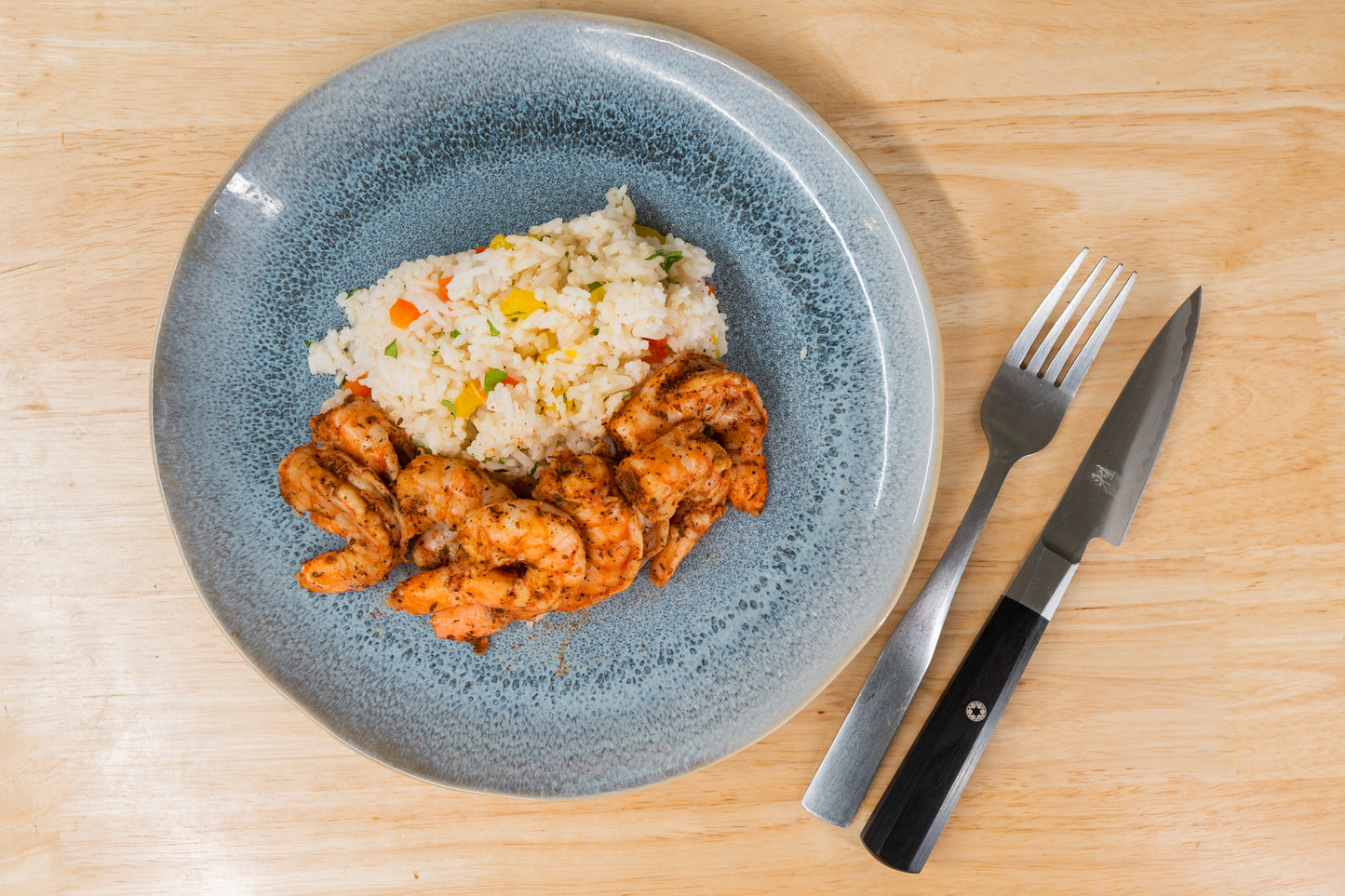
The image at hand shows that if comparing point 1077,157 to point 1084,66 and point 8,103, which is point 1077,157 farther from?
point 8,103

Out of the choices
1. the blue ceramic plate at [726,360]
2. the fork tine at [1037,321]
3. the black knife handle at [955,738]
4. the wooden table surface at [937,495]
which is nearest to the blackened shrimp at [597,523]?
the blue ceramic plate at [726,360]

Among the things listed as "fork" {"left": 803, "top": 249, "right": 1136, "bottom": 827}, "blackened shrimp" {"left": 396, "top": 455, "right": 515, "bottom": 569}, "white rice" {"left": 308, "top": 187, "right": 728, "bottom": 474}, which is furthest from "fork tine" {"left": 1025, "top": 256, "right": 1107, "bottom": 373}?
"blackened shrimp" {"left": 396, "top": 455, "right": 515, "bottom": 569}

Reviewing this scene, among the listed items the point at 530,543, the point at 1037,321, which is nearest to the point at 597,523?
the point at 530,543

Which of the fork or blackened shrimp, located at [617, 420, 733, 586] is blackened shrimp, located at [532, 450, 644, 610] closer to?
blackened shrimp, located at [617, 420, 733, 586]

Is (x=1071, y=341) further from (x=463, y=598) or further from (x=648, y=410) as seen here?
(x=463, y=598)

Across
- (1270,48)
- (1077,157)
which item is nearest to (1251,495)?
(1077,157)

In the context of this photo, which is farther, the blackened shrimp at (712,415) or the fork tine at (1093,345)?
the fork tine at (1093,345)

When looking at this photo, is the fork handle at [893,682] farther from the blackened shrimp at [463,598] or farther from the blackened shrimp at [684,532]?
the blackened shrimp at [463,598]
